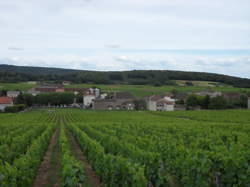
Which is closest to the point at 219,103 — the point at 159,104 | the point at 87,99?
the point at 159,104

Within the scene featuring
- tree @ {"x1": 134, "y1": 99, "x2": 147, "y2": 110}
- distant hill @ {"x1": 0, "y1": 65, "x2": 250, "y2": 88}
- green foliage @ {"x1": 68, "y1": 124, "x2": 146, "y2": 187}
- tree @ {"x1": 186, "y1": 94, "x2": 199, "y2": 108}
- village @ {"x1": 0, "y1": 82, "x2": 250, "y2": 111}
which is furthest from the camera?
distant hill @ {"x1": 0, "y1": 65, "x2": 250, "y2": 88}

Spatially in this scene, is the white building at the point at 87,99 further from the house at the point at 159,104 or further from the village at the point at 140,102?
the house at the point at 159,104

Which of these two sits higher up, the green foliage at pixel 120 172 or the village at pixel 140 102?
the green foliage at pixel 120 172

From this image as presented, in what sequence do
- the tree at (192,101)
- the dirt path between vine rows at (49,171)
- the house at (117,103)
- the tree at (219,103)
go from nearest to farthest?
1. the dirt path between vine rows at (49,171)
2. the tree at (219,103)
3. the tree at (192,101)
4. the house at (117,103)

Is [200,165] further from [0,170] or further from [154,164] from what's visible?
[0,170]

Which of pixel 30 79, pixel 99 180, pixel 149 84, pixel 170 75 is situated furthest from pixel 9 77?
pixel 99 180

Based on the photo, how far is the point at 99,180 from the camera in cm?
1418

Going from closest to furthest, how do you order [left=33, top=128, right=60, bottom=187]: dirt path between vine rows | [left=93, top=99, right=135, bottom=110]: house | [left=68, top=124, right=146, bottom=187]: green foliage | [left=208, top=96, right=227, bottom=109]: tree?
[left=68, top=124, right=146, bottom=187]: green foliage → [left=33, top=128, right=60, bottom=187]: dirt path between vine rows → [left=208, top=96, right=227, bottom=109]: tree → [left=93, top=99, right=135, bottom=110]: house

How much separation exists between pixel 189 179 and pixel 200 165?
22.9 inches

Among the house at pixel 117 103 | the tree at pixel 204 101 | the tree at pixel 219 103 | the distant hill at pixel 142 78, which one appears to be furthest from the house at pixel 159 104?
the distant hill at pixel 142 78

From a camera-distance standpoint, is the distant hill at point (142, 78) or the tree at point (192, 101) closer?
the tree at point (192, 101)

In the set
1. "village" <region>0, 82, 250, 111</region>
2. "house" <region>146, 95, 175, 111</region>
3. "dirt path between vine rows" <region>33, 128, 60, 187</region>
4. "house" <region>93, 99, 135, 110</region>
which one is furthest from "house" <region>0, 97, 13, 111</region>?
"dirt path between vine rows" <region>33, 128, 60, 187</region>

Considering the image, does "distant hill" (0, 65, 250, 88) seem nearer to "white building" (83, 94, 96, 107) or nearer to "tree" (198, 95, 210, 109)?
"white building" (83, 94, 96, 107)

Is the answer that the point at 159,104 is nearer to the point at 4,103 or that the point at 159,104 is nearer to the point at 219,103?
the point at 219,103
